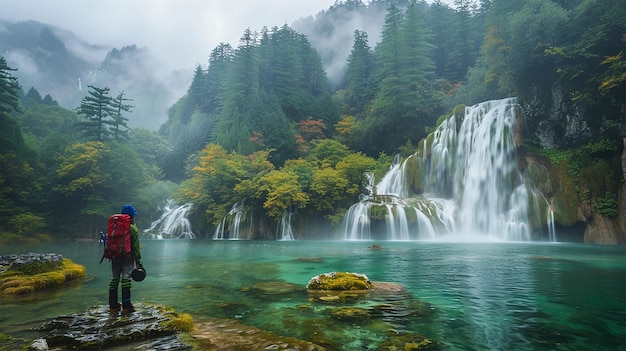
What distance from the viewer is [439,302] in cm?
705

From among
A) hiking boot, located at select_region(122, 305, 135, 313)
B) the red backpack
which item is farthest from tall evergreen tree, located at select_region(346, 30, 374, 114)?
hiking boot, located at select_region(122, 305, 135, 313)

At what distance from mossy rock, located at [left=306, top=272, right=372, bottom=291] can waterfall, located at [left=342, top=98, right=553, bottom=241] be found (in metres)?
19.6

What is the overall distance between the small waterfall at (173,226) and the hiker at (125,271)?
32747 mm

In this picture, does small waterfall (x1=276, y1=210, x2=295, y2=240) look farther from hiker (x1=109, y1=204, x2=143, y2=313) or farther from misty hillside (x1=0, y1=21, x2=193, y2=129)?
misty hillside (x1=0, y1=21, x2=193, y2=129)

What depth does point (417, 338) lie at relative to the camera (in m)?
4.80

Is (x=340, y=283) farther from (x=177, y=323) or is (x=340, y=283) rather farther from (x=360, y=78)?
(x=360, y=78)

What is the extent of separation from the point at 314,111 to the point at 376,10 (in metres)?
82.0

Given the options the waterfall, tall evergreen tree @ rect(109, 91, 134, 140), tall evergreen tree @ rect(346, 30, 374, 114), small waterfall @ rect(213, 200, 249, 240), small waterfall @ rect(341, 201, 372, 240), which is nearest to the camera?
the waterfall

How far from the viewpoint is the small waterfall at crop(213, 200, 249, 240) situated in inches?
1368

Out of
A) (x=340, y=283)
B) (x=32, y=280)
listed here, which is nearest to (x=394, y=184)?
(x=340, y=283)

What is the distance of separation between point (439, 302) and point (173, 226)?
35.5 m

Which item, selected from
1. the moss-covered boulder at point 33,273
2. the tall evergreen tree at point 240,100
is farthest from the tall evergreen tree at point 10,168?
the moss-covered boulder at point 33,273

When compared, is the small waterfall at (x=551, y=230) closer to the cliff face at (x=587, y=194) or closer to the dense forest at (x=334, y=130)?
the cliff face at (x=587, y=194)

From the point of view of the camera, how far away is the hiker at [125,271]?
18.2ft
